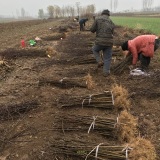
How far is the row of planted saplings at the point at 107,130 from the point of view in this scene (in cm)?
336

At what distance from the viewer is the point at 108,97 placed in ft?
16.8

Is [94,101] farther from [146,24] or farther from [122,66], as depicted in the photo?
[146,24]

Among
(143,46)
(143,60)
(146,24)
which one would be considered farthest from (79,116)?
(146,24)

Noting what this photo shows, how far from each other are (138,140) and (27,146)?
5.54 feet

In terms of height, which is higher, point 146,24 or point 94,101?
point 94,101

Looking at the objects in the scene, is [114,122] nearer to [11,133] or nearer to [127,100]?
[127,100]

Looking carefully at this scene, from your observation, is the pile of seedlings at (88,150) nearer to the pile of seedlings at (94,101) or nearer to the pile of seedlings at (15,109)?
the pile of seedlings at (94,101)

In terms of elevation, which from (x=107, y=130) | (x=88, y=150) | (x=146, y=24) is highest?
(x=88, y=150)

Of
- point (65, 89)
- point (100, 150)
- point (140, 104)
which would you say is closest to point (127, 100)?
point (140, 104)

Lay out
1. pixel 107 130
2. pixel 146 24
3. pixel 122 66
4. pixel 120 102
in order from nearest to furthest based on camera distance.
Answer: pixel 107 130 < pixel 120 102 < pixel 122 66 < pixel 146 24

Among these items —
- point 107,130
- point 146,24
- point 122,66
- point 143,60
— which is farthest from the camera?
point 146,24

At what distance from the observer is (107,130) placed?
13.5ft

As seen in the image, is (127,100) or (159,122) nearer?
(159,122)

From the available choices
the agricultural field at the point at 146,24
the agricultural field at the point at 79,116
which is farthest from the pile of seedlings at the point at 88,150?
the agricultural field at the point at 146,24
